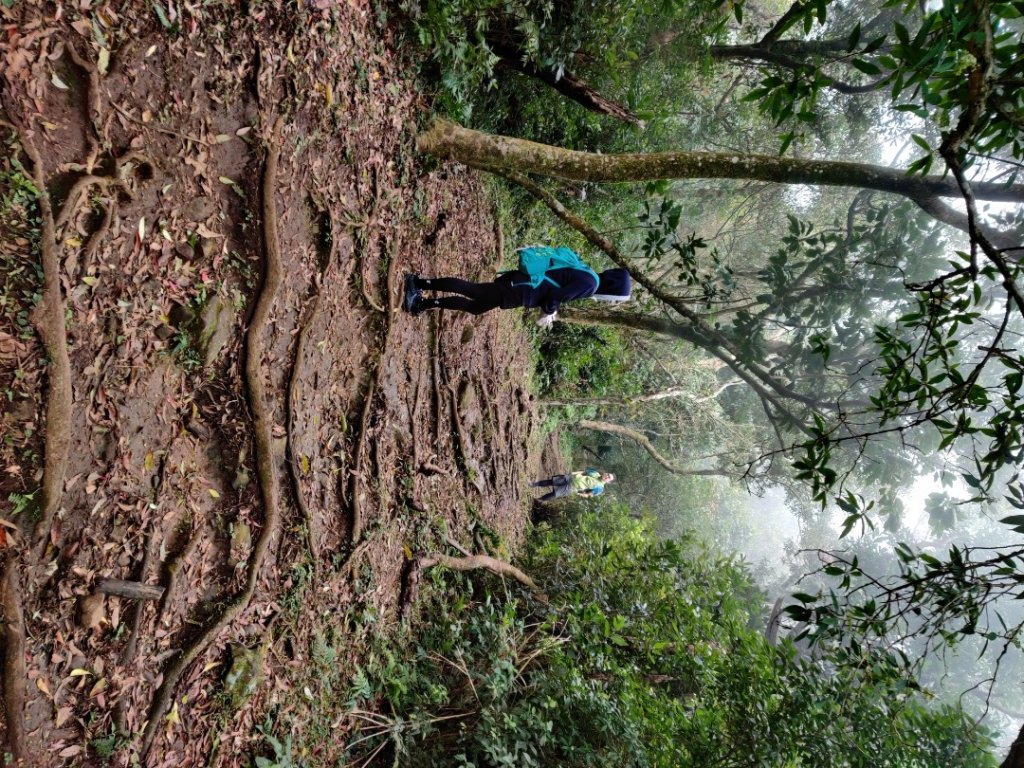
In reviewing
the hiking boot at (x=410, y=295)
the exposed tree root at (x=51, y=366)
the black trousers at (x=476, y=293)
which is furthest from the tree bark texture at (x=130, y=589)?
the black trousers at (x=476, y=293)

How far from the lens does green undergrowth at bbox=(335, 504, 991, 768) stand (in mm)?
4137

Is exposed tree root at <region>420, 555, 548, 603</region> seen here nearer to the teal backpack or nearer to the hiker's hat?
the teal backpack

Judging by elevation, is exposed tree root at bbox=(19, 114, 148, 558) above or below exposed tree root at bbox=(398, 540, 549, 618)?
above

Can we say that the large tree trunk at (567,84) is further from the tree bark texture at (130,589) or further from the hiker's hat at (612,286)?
the tree bark texture at (130,589)

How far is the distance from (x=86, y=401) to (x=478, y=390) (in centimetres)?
480

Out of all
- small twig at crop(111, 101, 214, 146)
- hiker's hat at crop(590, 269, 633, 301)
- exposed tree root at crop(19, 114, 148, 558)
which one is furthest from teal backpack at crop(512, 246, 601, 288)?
exposed tree root at crop(19, 114, 148, 558)

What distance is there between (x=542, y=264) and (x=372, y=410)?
6.62 feet

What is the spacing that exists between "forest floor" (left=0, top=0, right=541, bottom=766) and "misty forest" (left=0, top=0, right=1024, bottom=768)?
18 millimetres

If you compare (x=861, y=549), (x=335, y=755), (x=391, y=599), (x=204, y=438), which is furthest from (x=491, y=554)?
(x=861, y=549)

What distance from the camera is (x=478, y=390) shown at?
723cm

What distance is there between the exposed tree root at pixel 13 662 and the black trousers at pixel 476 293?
3.71 metres

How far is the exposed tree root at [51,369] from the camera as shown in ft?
8.11

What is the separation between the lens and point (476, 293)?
17.5 ft

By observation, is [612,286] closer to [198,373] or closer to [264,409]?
Answer: [264,409]
